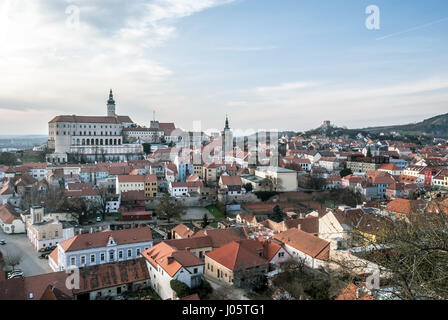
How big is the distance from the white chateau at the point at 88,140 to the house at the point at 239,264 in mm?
33238

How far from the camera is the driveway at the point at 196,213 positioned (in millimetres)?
23750

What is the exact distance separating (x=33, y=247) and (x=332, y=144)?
2108 inches

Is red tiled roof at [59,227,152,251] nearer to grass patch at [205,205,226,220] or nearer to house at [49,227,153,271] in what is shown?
house at [49,227,153,271]

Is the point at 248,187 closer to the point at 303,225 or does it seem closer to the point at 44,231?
the point at 303,225

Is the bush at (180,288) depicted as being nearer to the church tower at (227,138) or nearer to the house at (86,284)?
the house at (86,284)

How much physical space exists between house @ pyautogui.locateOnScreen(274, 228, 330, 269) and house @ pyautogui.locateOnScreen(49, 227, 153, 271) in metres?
6.18

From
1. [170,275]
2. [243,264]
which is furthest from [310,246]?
[170,275]

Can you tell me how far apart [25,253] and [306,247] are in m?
13.3

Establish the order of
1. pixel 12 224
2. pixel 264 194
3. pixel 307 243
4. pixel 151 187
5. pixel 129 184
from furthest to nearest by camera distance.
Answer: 1. pixel 264 194
2. pixel 151 187
3. pixel 129 184
4. pixel 12 224
5. pixel 307 243

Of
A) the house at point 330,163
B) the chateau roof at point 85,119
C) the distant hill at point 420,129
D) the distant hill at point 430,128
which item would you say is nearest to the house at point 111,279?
the house at point 330,163

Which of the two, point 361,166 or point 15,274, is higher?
point 361,166

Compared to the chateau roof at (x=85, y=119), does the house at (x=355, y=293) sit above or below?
below

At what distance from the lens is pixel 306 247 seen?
43.0ft

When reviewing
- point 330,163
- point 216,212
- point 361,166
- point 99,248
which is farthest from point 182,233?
point 361,166
